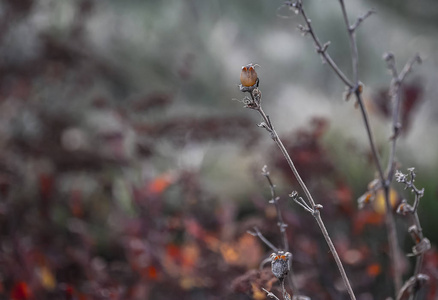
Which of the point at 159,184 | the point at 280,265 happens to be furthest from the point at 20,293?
the point at 280,265

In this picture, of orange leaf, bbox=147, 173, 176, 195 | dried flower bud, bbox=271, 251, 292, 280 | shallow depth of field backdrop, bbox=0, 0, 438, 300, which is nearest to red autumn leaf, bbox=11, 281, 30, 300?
shallow depth of field backdrop, bbox=0, 0, 438, 300

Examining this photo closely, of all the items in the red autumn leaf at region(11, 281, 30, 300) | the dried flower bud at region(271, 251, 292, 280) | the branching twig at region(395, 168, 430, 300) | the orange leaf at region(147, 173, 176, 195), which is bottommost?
the red autumn leaf at region(11, 281, 30, 300)

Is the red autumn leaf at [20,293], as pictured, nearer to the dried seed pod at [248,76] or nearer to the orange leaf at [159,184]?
the orange leaf at [159,184]

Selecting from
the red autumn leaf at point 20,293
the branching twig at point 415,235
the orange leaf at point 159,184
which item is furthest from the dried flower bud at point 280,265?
the orange leaf at point 159,184

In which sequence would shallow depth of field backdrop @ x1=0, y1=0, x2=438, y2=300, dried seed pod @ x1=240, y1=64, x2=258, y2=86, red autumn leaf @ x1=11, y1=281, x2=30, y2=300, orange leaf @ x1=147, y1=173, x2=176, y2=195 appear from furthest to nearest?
1. orange leaf @ x1=147, y1=173, x2=176, y2=195
2. shallow depth of field backdrop @ x1=0, y1=0, x2=438, y2=300
3. red autumn leaf @ x1=11, y1=281, x2=30, y2=300
4. dried seed pod @ x1=240, y1=64, x2=258, y2=86

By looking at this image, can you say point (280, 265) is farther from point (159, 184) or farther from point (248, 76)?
point (159, 184)

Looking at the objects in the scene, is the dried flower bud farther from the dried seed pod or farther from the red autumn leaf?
the red autumn leaf

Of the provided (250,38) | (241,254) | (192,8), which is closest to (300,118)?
(250,38)
